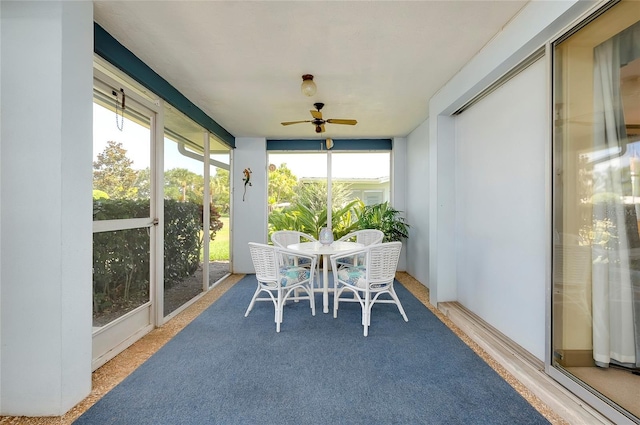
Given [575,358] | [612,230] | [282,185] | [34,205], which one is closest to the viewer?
[612,230]

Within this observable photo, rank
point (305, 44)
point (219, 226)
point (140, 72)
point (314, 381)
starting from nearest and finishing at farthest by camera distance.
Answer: point (314, 381) → point (305, 44) → point (140, 72) → point (219, 226)

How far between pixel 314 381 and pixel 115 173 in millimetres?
2194

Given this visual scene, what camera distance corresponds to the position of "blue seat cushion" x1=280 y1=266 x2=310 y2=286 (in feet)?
9.95

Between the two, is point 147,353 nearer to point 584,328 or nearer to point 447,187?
point 584,328

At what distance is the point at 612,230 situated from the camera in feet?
5.05

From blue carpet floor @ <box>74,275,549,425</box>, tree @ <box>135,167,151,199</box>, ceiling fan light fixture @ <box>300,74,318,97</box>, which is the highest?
ceiling fan light fixture @ <box>300,74,318,97</box>

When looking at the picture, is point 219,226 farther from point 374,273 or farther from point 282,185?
point 374,273

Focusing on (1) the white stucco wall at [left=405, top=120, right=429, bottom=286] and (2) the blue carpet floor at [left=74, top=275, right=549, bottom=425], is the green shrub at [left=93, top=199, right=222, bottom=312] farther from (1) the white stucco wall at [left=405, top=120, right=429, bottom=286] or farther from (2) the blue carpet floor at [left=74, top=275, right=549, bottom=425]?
(1) the white stucco wall at [left=405, top=120, right=429, bottom=286]

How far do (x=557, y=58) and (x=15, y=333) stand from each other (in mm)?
3554

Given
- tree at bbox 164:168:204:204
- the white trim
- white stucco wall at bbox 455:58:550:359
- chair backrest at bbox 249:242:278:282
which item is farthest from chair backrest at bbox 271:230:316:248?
white stucco wall at bbox 455:58:550:359

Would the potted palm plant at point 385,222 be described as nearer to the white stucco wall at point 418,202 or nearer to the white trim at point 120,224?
the white stucco wall at point 418,202

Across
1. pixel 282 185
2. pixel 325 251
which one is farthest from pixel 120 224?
pixel 282 185

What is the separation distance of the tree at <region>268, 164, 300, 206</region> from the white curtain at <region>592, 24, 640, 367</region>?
447 centimetres

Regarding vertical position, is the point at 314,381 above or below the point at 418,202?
below
